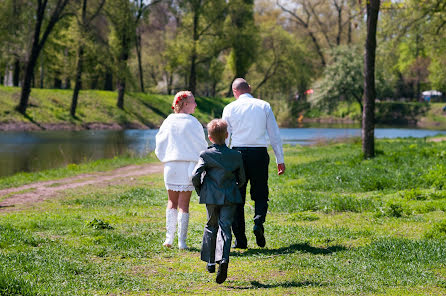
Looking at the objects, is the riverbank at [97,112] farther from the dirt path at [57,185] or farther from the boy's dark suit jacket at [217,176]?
the boy's dark suit jacket at [217,176]

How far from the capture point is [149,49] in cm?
7169

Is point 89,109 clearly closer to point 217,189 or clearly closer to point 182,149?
point 182,149

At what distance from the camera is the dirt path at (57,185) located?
47.1 feet

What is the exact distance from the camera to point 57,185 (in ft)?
56.5

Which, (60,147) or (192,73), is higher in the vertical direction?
(192,73)

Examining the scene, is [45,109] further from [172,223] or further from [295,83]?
[172,223]

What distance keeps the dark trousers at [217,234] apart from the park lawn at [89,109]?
118ft

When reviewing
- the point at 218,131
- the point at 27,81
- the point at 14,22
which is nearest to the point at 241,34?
the point at 14,22

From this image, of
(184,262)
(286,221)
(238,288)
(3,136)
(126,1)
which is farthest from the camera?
(126,1)

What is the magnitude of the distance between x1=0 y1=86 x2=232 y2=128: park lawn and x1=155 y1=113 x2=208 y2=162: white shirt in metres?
34.5

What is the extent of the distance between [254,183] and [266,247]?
98 centimetres

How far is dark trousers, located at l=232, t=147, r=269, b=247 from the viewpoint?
8.36 meters

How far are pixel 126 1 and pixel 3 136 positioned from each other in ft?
60.5

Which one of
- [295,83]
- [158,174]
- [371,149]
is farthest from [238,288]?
[295,83]
